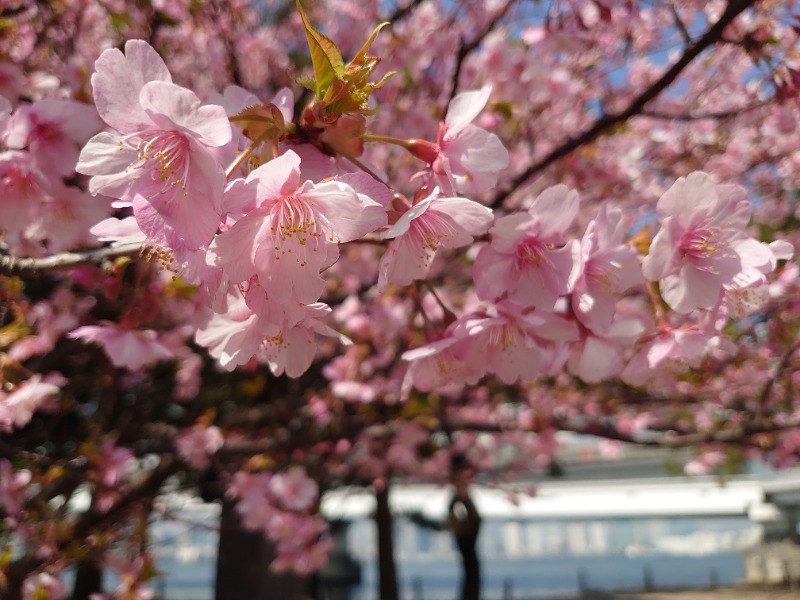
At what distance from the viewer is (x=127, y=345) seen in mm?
1355

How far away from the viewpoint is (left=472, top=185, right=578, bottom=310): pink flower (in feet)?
2.92

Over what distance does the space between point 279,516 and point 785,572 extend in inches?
407

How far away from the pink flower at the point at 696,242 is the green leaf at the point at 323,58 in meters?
0.54

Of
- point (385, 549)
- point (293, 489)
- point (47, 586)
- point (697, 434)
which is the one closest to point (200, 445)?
point (293, 489)

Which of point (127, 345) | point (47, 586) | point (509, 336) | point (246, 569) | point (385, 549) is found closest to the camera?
point (509, 336)

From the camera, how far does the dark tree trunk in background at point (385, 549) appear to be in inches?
311

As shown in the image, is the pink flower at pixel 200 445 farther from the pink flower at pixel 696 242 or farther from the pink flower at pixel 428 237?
the pink flower at pixel 696 242

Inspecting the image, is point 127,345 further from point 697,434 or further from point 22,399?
point 697,434

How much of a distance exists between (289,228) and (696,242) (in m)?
0.66

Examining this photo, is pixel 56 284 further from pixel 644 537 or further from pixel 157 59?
pixel 644 537

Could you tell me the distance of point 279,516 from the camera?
3.50m

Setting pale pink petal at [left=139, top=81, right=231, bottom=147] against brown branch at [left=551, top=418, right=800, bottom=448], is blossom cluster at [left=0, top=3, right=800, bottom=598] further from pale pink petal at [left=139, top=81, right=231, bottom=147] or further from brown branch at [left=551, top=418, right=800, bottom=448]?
brown branch at [left=551, top=418, right=800, bottom=448]

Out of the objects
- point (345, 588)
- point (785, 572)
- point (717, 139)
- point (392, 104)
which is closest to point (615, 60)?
point (717, 139)

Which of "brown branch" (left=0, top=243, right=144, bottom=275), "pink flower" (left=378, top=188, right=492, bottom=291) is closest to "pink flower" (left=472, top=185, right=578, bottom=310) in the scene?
"pink flower" (left=378, top=188, right=492, bottom=291)
